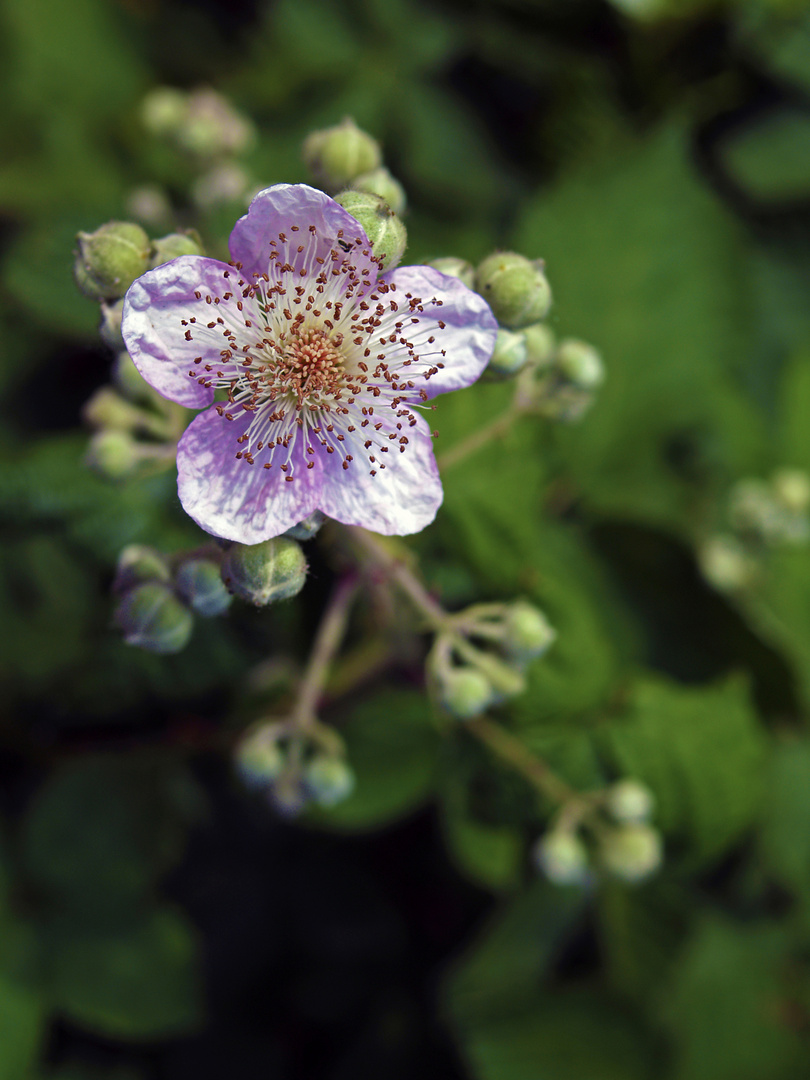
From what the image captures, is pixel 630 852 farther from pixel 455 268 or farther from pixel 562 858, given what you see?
pixel 455 268

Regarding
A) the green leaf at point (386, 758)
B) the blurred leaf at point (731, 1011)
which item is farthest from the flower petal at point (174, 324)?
the blurred leaf at point (731, 1011)

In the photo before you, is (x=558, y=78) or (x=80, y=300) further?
(x=558, y=78)

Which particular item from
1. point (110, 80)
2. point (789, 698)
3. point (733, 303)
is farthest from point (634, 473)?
point (110, 80)

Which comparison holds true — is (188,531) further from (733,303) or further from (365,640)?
(733,303)

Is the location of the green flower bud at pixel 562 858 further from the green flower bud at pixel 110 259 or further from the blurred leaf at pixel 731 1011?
the green flower bud at pixel 110 259

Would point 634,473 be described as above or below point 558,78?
below

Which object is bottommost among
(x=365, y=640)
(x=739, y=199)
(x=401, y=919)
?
(x=401, y=919)

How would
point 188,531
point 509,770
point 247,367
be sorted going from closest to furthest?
1. point 247,367
2. point 509,770
3. point 188,531

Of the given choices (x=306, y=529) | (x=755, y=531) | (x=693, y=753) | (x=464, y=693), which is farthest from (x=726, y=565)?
(x=306, y=529)
